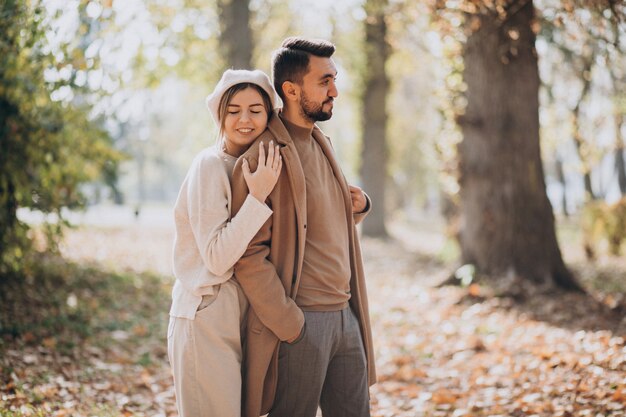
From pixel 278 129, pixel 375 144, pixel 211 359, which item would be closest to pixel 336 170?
pixel 278 129

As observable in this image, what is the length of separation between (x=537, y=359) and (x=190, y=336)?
13.4 ft

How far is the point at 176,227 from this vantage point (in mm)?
3117

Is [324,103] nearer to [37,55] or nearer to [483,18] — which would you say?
[37,55]

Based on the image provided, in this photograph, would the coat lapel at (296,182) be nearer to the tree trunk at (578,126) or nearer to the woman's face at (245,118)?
the woman's face at (245,118)

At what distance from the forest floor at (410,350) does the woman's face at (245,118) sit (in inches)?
94.6

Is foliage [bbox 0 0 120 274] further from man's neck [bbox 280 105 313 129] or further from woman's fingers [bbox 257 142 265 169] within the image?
woman's fingers [bbox 257 142 265 169]

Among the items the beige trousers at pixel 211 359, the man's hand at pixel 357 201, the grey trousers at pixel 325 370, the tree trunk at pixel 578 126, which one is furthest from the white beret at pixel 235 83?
the tree trunk at pixel 578 126

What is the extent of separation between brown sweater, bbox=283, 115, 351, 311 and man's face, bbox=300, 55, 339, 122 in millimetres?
129

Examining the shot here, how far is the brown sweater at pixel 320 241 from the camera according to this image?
3084mm

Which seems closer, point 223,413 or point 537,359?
point 223,413

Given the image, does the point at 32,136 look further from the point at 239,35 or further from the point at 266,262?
the point at 239,35

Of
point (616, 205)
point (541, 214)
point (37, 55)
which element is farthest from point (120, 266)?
point (616, 205)

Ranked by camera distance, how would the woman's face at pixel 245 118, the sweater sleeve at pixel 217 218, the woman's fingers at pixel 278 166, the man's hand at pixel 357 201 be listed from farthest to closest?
the man's hand at pixel 357 201
the woman's face at pixel 245 118
the woman's fingers at pixel 278 166
the sweater sleeve at pixel 217 218

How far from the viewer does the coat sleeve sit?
114 inches
